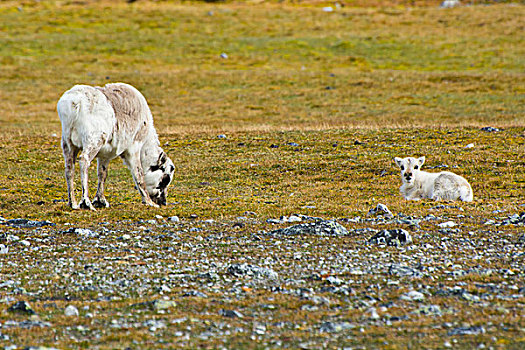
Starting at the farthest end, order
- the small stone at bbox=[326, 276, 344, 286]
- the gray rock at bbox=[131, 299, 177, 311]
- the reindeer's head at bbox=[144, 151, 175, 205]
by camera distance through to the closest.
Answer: the reindeer's head at bbox=[144, 151, 175, 205], the small stone at bbox=[326, 276, 344, 286], the gray rock at bbox=[131, 299, 177, 311]

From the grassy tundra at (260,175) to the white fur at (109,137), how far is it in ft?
3.16

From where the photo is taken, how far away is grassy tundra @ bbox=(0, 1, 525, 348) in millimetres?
7461

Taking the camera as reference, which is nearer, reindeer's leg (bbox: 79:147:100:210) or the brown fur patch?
reindeer's leg (bbox: 79:147:100:210)

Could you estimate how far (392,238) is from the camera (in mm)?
11297

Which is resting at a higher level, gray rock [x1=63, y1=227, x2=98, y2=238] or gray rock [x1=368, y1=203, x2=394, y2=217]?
gray rock [x1=63, y1=227, x2=98, y2=238]

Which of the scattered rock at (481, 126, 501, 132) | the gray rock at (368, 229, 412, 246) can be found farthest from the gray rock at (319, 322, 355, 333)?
the scattered rock at (481, 126, 501, 132)

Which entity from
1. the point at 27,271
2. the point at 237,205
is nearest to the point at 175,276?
the point at 27,271

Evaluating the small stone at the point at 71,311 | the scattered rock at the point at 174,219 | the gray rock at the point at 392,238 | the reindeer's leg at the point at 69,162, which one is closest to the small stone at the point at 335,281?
the gray rock at the point at 392,238

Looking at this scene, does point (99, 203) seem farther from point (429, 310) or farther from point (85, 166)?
point (429, 310)

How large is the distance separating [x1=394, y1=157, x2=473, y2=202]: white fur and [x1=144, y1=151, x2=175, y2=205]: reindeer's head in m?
6.84

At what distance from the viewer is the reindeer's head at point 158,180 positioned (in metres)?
16.9

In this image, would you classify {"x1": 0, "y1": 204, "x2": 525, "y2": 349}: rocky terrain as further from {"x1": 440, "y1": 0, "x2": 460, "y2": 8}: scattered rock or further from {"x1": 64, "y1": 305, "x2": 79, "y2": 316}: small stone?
{"x1": 440, "y1": 0, "x2": 460, "y2": 8}: scattered rock

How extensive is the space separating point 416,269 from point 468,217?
4.66 m

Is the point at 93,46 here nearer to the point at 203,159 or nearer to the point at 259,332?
the point at 203,159
